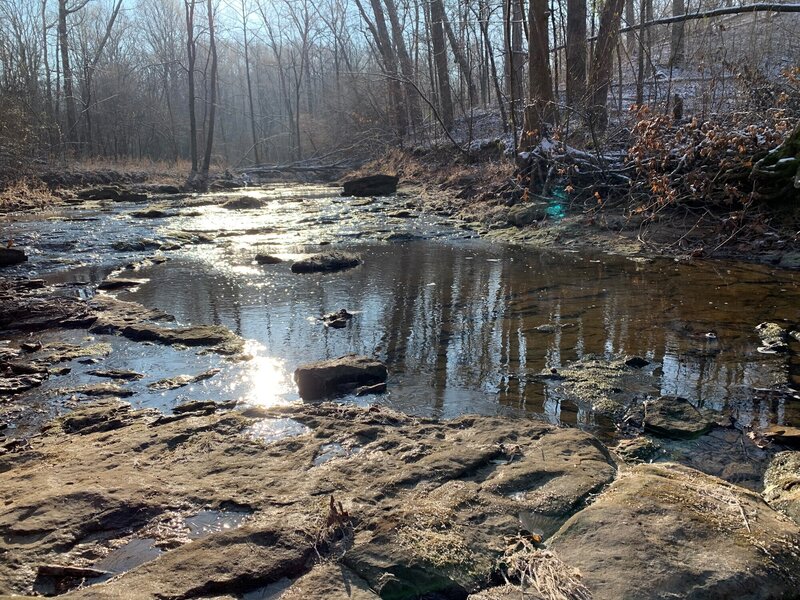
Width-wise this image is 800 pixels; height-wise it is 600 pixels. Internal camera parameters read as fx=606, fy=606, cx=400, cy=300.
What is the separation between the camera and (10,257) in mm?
8906

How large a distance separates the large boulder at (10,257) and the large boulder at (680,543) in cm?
920

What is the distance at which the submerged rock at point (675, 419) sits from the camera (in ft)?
11.2

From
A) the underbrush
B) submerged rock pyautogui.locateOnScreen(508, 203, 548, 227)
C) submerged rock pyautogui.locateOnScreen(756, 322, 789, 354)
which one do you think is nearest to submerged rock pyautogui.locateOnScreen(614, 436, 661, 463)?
submerged rock pyautogui.locateOnScreen(756, 322, 789, 354)

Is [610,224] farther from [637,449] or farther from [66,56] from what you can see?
[66,56]

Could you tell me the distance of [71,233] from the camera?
11.6 meters

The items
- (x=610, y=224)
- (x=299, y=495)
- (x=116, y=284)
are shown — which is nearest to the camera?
(x=299, y=495)

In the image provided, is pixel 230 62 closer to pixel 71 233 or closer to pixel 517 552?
pixel 71 233

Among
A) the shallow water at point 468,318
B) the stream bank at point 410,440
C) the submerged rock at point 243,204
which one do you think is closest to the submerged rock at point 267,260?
the shallow water at point 468,318

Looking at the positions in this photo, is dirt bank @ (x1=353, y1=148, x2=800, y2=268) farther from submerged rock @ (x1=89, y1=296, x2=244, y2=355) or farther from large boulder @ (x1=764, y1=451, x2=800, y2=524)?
submerged rock @ (x1=89, y1=296, x2=244, y2=355)

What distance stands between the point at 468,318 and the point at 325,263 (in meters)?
3.30

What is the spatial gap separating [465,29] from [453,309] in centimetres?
1904

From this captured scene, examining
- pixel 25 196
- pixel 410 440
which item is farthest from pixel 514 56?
pixel 410 440

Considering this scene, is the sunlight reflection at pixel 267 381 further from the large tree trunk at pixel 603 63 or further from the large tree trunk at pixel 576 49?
the large tree trunk at pixel 576 49

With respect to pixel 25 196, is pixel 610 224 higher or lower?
lower
